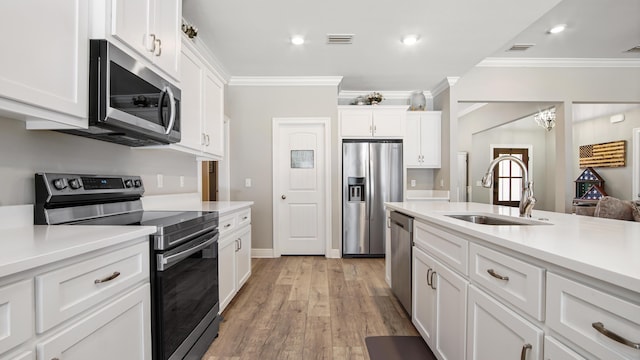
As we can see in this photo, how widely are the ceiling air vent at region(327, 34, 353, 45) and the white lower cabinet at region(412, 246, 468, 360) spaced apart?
223 cm

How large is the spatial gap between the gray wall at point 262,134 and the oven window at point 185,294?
212 cm

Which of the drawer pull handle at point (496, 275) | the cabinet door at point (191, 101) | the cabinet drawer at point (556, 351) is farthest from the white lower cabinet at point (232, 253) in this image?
the cabinet drawer at point (556, 351)

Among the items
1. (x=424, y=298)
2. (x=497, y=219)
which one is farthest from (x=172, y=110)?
(x=497, y=219)

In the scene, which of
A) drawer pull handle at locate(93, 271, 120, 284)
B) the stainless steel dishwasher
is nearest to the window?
the stainless steel dishwasher

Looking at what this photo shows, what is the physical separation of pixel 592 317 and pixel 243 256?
2515 millimetres

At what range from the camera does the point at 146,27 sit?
4.99 ft

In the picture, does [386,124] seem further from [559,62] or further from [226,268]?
[226,268]

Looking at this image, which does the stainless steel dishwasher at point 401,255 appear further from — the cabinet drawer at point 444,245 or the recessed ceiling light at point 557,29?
the recessed ceiling light at point 557,29

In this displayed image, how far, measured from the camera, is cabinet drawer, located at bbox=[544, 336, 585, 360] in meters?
0.73

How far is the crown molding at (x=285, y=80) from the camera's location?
13.0 ft

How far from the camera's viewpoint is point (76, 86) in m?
1.16

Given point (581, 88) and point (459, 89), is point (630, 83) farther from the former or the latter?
point (459, 89)

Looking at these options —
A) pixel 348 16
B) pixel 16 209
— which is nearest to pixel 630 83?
pixel 348 16

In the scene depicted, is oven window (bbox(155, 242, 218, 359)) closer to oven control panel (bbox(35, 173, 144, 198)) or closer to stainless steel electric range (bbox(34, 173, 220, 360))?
stainless steel electric range (bbox(34, 173, 220, 360))
